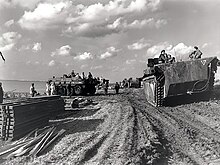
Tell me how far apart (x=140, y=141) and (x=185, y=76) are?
21.8ft

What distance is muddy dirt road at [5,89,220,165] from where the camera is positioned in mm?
6789

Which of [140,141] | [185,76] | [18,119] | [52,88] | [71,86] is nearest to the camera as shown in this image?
[140,141]

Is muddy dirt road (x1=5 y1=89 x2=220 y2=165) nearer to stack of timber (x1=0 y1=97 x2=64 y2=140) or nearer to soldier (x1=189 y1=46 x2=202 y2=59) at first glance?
stack of timber (x1=0 y1=97 x2=64 y2=140)

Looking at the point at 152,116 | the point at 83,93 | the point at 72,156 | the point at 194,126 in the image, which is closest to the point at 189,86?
the point at 152,116

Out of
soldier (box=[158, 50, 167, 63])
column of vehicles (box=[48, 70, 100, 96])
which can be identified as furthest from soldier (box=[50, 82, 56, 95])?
soldier (box=[158, 50, 167, 63])

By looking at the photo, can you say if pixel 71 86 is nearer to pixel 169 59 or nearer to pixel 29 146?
pixel 169 59

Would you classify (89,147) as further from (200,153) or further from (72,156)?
(200,153)

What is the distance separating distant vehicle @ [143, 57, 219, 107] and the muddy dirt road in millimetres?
2097

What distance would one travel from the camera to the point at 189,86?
1406cm

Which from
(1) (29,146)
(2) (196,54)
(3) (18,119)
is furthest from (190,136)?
(2) (196,54)

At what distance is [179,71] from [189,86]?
3.12 feet

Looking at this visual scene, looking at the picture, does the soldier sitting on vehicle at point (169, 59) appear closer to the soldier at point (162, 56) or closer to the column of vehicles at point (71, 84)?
the soldier at point (162, 56)

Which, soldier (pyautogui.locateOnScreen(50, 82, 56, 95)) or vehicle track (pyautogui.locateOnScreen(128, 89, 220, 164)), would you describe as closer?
vehicle track (pyautogui.locateOnScreen(128, 89, 220, 164))

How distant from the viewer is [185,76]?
13727 millimetres
